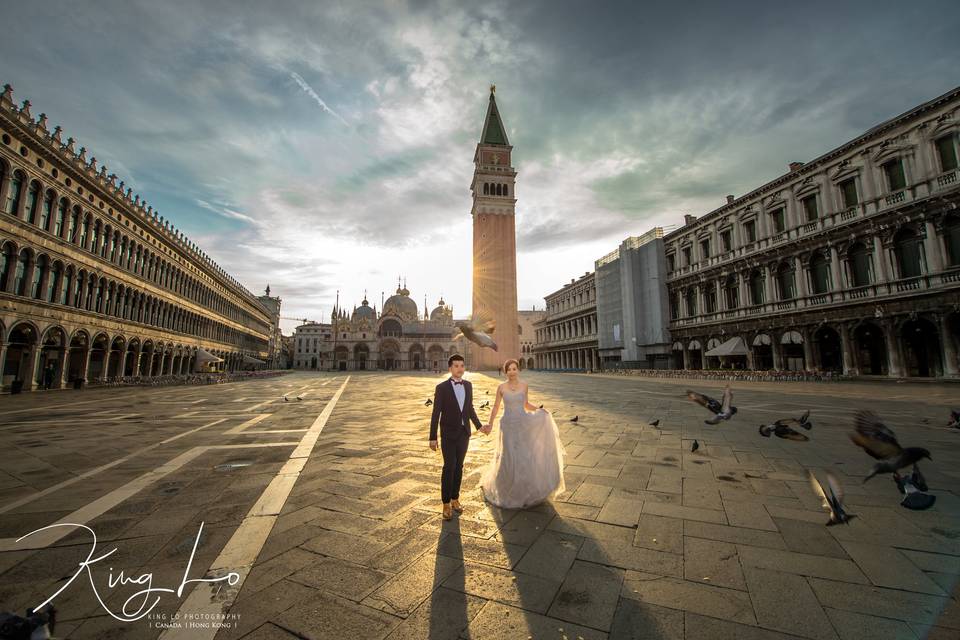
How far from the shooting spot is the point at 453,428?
4.06 metres

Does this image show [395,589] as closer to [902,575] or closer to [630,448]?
[902,575]

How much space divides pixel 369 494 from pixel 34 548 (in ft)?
8.69

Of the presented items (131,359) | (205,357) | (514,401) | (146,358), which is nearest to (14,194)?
(131,359)

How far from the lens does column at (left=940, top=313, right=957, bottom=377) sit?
1716 cm

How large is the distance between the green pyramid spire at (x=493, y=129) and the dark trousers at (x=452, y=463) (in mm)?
69009

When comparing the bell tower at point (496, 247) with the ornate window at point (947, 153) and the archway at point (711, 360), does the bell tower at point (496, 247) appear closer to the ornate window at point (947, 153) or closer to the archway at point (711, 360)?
the archway at point (711, 360)

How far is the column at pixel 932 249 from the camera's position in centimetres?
1761

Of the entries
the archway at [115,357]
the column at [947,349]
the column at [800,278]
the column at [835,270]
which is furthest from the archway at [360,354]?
the column at [947,349]

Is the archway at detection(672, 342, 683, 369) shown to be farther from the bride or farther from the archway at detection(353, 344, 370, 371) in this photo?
the archway at detection(353, 344, 370, 371)

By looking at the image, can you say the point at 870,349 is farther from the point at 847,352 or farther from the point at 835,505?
the point at 835,505

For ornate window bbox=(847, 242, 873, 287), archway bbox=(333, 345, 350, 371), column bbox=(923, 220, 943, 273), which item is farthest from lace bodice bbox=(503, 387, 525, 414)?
archway bbox=(333, 345, 350, 371)

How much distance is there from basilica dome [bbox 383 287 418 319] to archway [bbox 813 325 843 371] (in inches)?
2705

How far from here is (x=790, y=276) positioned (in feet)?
80.8

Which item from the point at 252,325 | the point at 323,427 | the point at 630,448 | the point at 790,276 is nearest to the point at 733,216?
the point at 790,276
